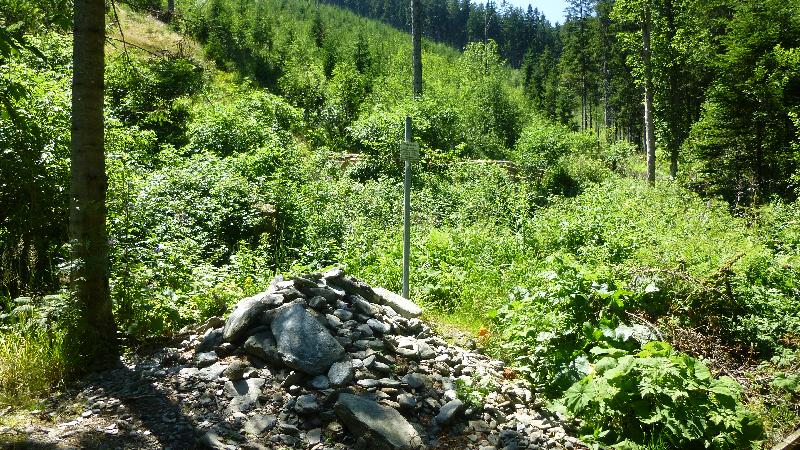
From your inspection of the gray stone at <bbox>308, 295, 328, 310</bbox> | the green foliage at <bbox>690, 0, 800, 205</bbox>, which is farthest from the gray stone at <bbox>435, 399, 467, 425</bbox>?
the green foliage at <bbox>690, 0, 800, 205</bbox>

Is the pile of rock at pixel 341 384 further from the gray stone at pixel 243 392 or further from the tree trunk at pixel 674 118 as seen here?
the tree trunk at pixel 674 118

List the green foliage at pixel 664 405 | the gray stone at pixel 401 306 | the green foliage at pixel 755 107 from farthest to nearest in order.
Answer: the green foliage at pixel 755 107, the gray stone at pixel 401 306, the green foliage at pixel 664 405

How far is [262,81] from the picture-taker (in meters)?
27.2

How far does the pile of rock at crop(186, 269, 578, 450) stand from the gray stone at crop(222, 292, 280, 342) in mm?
10

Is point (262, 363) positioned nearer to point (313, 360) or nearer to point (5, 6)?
point (313, 360)

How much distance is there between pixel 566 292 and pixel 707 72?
25.8 m

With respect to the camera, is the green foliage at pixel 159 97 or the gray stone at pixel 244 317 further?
the green foliage at pixel 159 97

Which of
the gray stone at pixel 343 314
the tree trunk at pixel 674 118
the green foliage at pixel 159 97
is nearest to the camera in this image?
the gray stone at pixel 343 314

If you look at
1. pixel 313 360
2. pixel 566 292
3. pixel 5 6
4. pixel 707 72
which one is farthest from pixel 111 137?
pixel 707 72

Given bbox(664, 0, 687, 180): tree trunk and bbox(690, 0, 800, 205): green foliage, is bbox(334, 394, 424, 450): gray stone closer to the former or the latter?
bbox(690, 0, 800, 205): green foliage

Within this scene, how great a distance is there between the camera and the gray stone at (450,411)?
3996 mm

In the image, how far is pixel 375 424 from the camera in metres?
3.59

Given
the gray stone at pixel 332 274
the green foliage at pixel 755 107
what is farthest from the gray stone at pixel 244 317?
the green foliage at pixel 755 107

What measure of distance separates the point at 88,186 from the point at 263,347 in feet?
6.62
